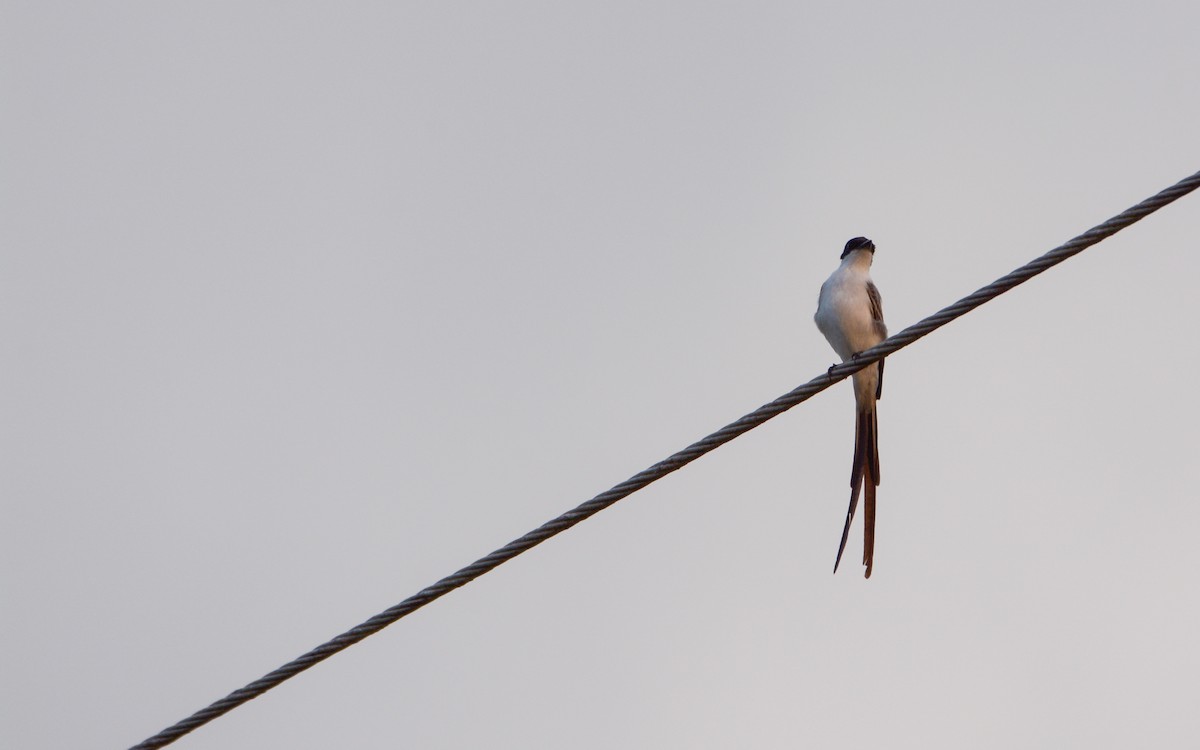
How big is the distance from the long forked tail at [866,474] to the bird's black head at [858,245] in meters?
0.75

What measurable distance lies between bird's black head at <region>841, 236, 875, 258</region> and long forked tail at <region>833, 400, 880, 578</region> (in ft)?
2.47

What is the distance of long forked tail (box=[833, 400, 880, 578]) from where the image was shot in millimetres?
4309

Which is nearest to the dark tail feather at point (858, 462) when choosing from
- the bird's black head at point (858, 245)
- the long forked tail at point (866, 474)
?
the long forked tail at point (866, 474)

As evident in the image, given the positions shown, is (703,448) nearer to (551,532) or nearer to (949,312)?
(551,532)

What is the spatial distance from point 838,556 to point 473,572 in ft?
4.95

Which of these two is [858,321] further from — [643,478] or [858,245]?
[643,478]

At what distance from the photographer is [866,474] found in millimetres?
4922

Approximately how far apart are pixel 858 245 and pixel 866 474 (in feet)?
4.52

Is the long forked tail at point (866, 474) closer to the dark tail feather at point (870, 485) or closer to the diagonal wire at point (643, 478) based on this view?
the dark tail feather at point (870, 485)

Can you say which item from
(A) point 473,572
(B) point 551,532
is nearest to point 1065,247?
(B) point 551,532

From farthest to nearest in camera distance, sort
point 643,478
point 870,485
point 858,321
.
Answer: point 858,321, point 870,485, point 643,478

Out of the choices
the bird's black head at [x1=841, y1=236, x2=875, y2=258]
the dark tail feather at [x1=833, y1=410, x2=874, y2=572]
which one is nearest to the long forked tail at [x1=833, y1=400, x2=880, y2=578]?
the dark tail feather at [x1=833, y1=410, x2=874, y2=572]

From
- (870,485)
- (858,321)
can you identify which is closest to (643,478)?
(870,485)

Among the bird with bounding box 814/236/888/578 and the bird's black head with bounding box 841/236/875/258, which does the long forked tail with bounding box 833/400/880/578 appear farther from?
the bird's black head with bounding box 841/236/875/258
